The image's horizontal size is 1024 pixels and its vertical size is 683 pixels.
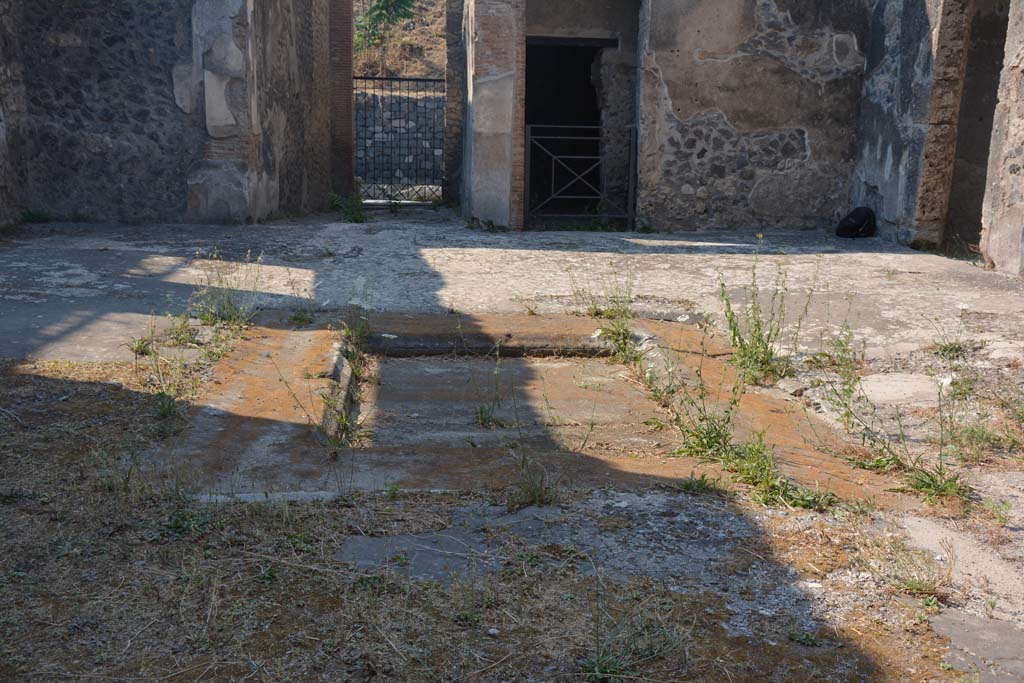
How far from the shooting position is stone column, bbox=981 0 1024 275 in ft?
22.2

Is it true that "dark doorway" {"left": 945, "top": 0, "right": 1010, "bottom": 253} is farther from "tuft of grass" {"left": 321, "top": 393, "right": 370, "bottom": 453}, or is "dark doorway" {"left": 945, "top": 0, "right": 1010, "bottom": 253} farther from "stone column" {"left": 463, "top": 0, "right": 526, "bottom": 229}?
"tuft of grass" {"left": 321, "top": 393, "right": 370, "bottom": 453}

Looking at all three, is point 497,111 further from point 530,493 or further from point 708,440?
point 530,493

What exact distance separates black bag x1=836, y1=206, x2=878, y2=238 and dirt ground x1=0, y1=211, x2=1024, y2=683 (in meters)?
3.54

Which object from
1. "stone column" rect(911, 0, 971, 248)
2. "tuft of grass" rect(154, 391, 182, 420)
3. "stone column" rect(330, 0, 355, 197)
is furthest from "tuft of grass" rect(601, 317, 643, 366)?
"stone column" rect(330, 0, 355, 197)

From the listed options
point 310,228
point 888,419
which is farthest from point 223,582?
point 310,228

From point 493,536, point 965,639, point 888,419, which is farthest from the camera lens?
point 888,419

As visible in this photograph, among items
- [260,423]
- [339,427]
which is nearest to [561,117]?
[339,427]

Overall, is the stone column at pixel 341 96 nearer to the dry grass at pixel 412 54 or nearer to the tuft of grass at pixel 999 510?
the dry grass at pixel 412 54

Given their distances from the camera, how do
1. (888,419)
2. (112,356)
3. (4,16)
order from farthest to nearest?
(4,16) → (112,356) → (888,419)

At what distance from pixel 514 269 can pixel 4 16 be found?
5.33 metres

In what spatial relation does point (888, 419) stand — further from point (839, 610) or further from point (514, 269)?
point (514, 269)

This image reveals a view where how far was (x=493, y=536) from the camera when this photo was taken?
8.40 feet

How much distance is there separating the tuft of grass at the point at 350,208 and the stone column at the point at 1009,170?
20.2ft

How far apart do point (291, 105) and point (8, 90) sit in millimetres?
Answer: 3373
